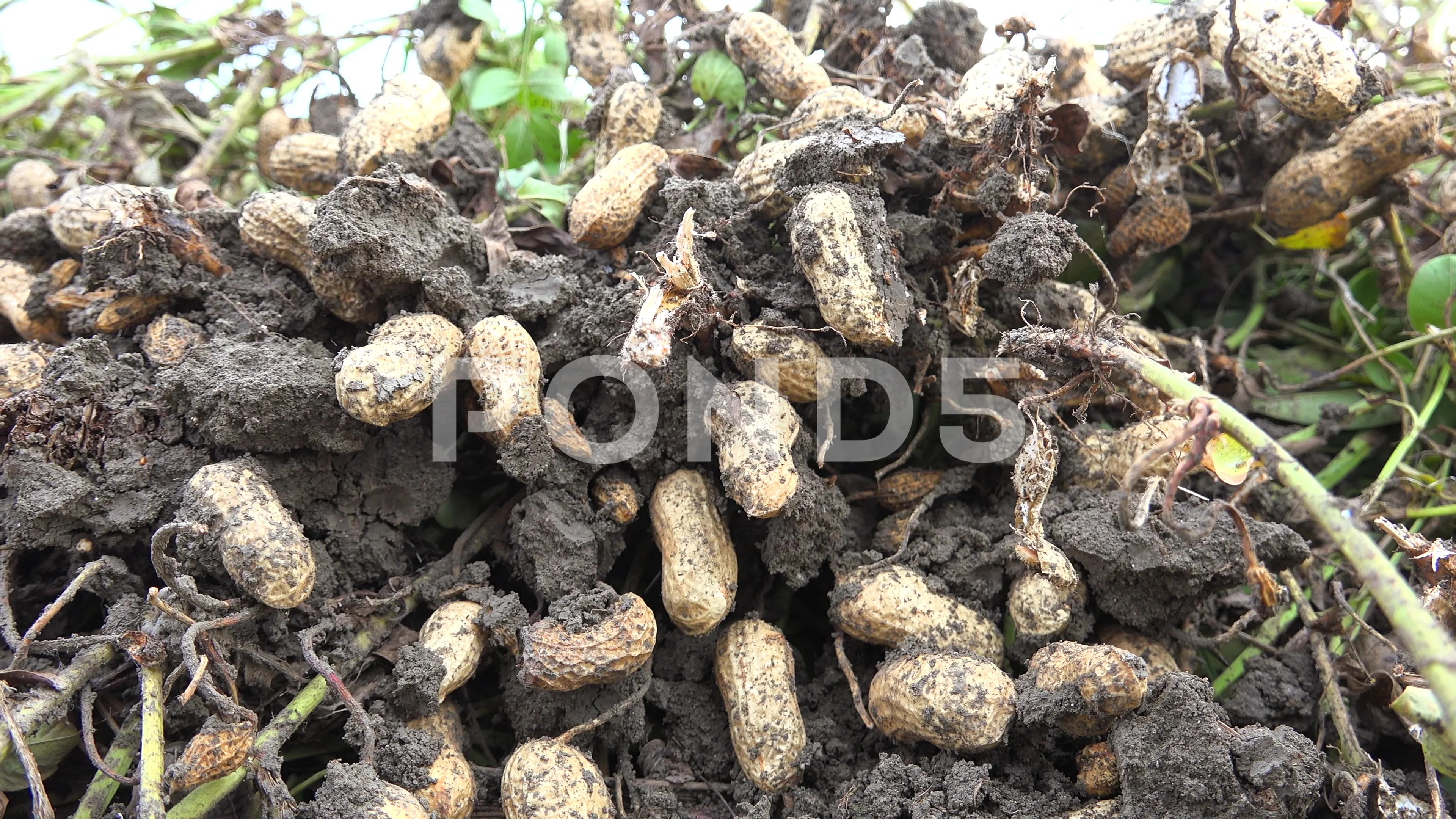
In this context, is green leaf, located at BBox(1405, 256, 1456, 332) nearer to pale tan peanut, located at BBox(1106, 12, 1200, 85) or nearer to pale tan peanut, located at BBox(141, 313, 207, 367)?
pale tan peanut, located at BBox(1106, 12, 1200, 85)

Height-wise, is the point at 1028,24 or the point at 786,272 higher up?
the point at 1028,24

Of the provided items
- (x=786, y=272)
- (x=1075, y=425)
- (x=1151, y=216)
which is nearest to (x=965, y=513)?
(x=1075, y=425)

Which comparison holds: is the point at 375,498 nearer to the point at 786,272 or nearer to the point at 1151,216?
the point at 786,272

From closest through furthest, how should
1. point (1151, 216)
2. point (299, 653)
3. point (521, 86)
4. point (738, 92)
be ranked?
point (299, 653) → point (1151, 216) → point (738, 92) → point (521, 86)

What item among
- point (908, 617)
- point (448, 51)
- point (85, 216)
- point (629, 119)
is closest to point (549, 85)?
point (448, 51)

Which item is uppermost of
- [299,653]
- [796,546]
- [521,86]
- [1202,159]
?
[1202,159]

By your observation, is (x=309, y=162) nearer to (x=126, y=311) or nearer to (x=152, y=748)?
(x=126, y=311)

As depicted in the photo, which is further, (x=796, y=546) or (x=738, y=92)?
(x=738, y=92)

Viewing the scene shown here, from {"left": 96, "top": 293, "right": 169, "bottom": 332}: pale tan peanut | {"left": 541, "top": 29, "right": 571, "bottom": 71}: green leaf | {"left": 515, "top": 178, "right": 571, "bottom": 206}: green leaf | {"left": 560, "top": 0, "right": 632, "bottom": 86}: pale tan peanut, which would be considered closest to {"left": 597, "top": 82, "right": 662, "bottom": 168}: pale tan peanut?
{"left": 515, "top": 178, "right": 571, "bottom": 206}: green leaf
